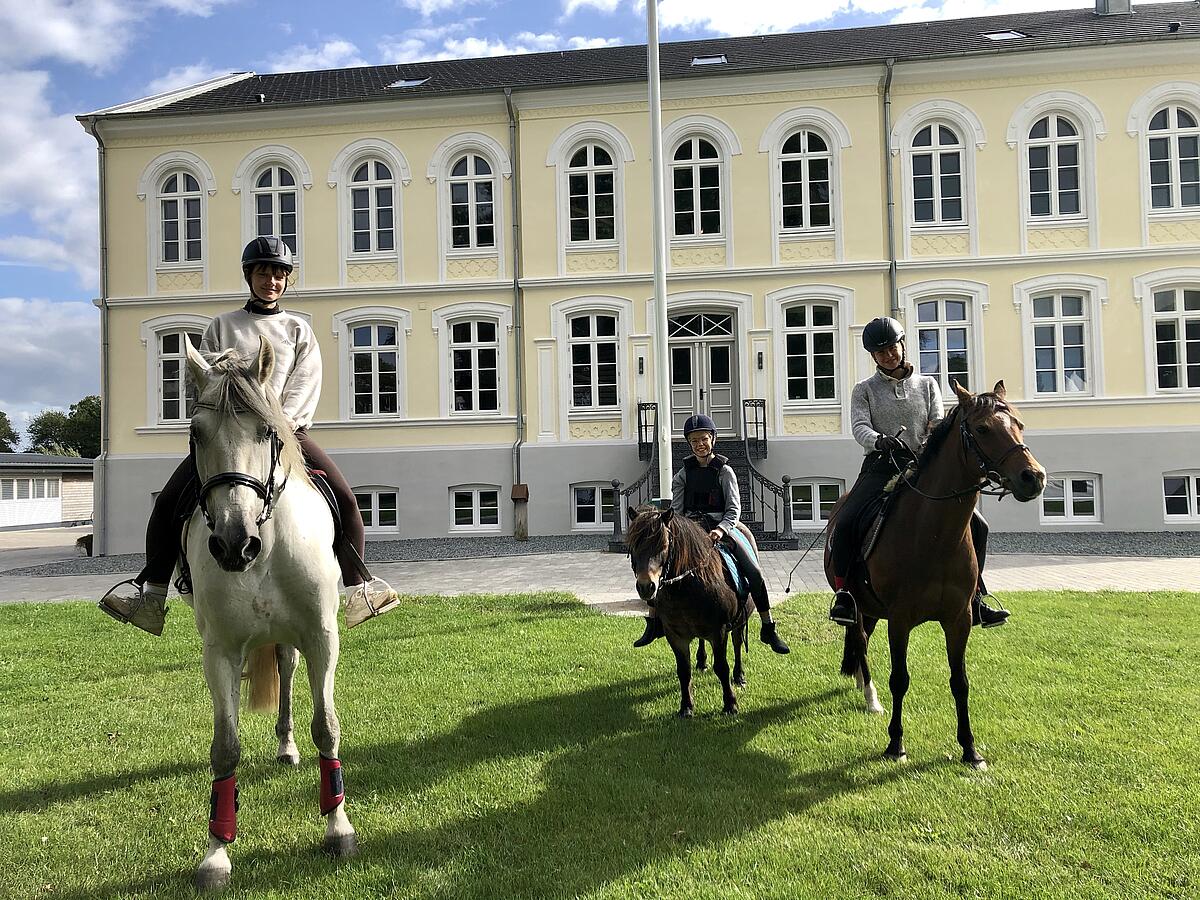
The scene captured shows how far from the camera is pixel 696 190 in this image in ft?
56.9

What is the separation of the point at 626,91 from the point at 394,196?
6126mm

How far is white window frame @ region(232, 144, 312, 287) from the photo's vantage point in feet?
59.2

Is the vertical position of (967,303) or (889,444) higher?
(967,303)

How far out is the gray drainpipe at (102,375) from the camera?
17.5 m

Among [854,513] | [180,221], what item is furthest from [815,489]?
[180,221]

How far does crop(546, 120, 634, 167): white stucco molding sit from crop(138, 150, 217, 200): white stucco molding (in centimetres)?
853

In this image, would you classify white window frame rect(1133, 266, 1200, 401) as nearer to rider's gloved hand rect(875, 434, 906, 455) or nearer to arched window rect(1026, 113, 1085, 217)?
arched window rect(1026, 113, 1085, 217)

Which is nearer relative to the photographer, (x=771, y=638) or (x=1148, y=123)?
(x=771, y=638)

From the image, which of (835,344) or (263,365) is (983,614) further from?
(835,344)

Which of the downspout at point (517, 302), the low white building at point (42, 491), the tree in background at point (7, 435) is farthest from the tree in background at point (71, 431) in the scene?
the downspout at point (517, 302)

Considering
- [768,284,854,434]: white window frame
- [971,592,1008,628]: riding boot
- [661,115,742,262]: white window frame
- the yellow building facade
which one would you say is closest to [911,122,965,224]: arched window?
the yellow building facade

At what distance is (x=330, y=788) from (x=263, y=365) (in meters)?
2.01

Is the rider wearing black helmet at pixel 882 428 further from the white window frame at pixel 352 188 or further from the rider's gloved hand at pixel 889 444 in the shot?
the white window frame at pixel 352 188

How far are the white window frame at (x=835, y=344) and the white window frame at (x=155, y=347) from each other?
533 inches
